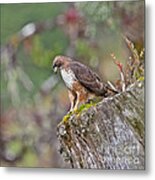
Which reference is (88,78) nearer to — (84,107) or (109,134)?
(84,107)

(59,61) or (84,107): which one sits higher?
(59,61)

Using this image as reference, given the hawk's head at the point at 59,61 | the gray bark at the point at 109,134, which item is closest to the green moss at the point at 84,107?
the gray bark at the point at 109,134

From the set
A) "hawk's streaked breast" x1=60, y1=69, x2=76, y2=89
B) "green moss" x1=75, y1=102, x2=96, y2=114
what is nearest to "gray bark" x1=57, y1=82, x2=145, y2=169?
"green moss" x1=75, y1=102, x2=96, y2=114

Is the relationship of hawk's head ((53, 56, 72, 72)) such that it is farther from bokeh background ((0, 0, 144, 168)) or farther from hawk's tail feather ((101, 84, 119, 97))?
hawk's tail feather ((101, 84, 119, 97))

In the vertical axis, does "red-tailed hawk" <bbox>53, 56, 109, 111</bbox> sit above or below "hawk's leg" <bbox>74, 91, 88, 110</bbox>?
above

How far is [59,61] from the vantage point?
7.60ft

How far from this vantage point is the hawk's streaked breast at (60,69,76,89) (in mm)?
2297

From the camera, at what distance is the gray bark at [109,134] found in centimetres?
223

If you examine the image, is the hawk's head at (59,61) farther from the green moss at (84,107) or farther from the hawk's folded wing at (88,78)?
the green moss at (84,107)

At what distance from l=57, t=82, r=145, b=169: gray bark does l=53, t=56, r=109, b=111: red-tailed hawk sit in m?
0.05

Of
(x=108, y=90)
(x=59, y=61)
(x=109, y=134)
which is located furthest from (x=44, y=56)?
(x=109, y=134)

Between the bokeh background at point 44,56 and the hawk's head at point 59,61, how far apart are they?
21mm

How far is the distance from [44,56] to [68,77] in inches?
5.3

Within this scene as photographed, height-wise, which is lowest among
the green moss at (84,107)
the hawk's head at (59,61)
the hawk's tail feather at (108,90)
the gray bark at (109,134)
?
the gray bark at (109,134)
